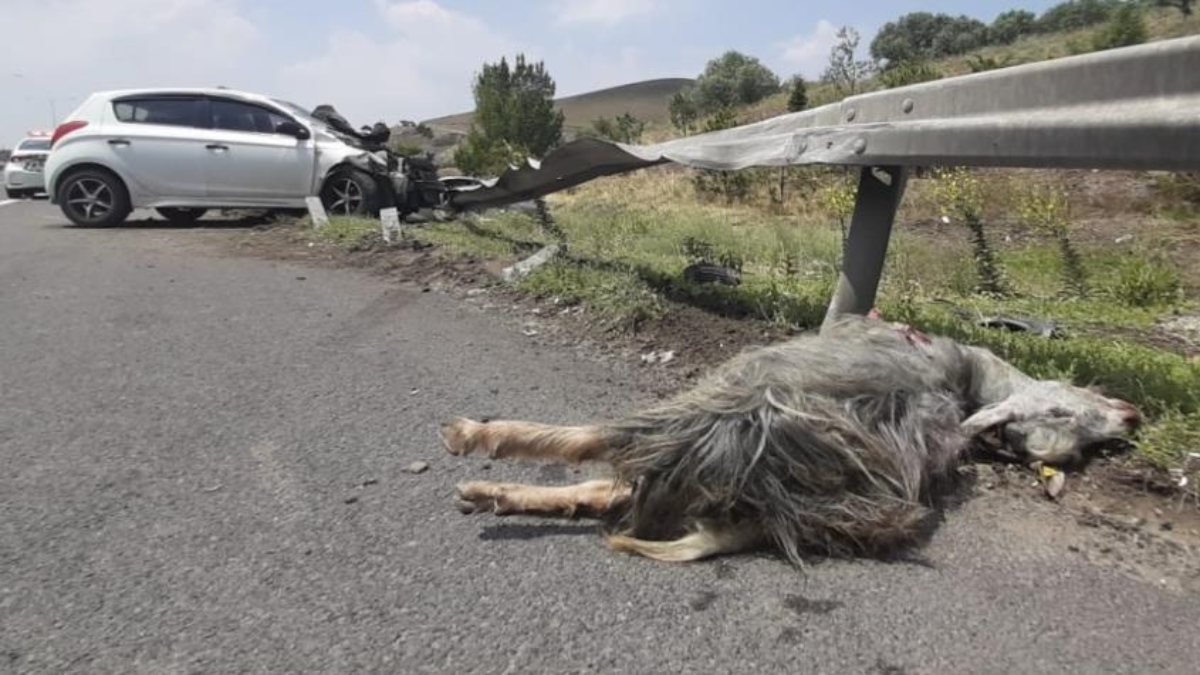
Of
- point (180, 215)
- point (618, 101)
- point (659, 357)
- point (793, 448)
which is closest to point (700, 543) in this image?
point (793, 448)

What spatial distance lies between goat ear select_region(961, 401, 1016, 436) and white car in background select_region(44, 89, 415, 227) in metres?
10.0

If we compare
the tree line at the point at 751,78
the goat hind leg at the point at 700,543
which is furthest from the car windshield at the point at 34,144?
the goat hind leg at the point at 700,543

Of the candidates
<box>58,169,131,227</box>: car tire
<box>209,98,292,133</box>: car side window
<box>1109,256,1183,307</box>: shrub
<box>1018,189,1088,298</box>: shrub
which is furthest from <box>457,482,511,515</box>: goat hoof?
<box>58,169,131,227</box>: car tire

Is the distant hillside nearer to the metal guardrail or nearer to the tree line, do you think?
the tree line

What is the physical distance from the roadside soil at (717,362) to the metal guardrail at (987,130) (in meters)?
0.90

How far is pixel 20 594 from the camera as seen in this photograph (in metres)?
2.64

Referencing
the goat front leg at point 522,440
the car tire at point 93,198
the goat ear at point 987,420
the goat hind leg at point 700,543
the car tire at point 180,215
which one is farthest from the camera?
the car tire at point 180,215

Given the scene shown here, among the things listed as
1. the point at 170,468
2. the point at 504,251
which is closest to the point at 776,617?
the point at 170,468

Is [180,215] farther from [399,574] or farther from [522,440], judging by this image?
[399,574]

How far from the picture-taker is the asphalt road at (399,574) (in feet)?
7.79

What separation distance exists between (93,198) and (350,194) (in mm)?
3442

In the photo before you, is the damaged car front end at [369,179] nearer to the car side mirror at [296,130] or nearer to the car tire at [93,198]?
the car side mirror at [296,130]

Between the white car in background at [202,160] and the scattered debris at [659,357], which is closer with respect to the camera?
the scattered debris at [659,357]

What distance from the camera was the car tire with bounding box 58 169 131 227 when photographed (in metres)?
12.5
